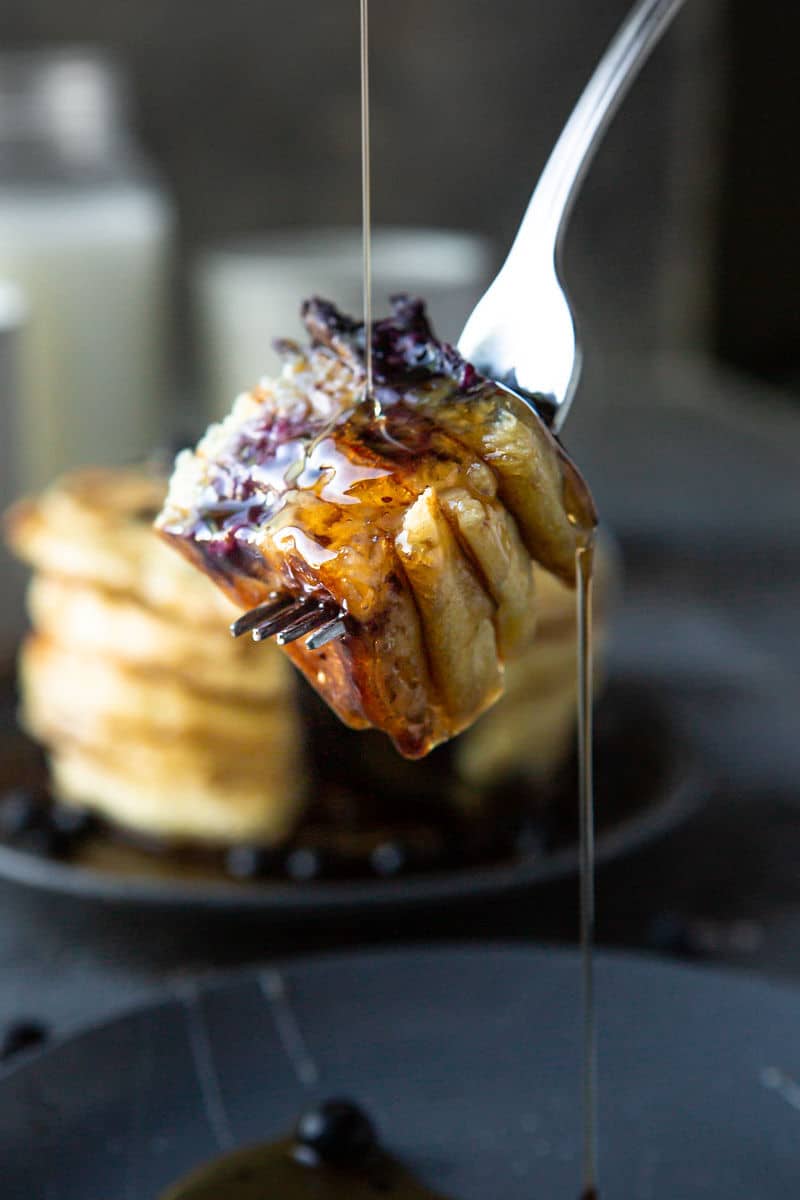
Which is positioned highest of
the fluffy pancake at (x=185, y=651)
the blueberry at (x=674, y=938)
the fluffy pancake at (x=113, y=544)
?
the fluffy pancake at (x=113, y=544)

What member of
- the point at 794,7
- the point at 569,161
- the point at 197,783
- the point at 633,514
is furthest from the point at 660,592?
the point at 794,7

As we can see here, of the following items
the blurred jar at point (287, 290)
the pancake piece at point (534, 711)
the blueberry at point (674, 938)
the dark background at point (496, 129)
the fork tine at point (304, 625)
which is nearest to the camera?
the fork tine at point (304, 625)

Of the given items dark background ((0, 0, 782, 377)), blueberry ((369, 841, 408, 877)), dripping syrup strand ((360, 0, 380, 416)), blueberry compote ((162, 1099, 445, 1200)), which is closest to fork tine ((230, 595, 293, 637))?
dripping syrup strand ((360, 0, 380, 416))

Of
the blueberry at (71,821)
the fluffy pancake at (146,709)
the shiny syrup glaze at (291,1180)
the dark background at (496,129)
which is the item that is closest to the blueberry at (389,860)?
the fluffy pancake at (146,709)

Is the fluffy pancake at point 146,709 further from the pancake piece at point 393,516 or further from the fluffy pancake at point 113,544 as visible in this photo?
the pancake piece at point 393,516

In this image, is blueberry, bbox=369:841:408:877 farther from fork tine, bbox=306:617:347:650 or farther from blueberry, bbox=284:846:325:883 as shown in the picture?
fork tine, bbox=306:617:347:650
